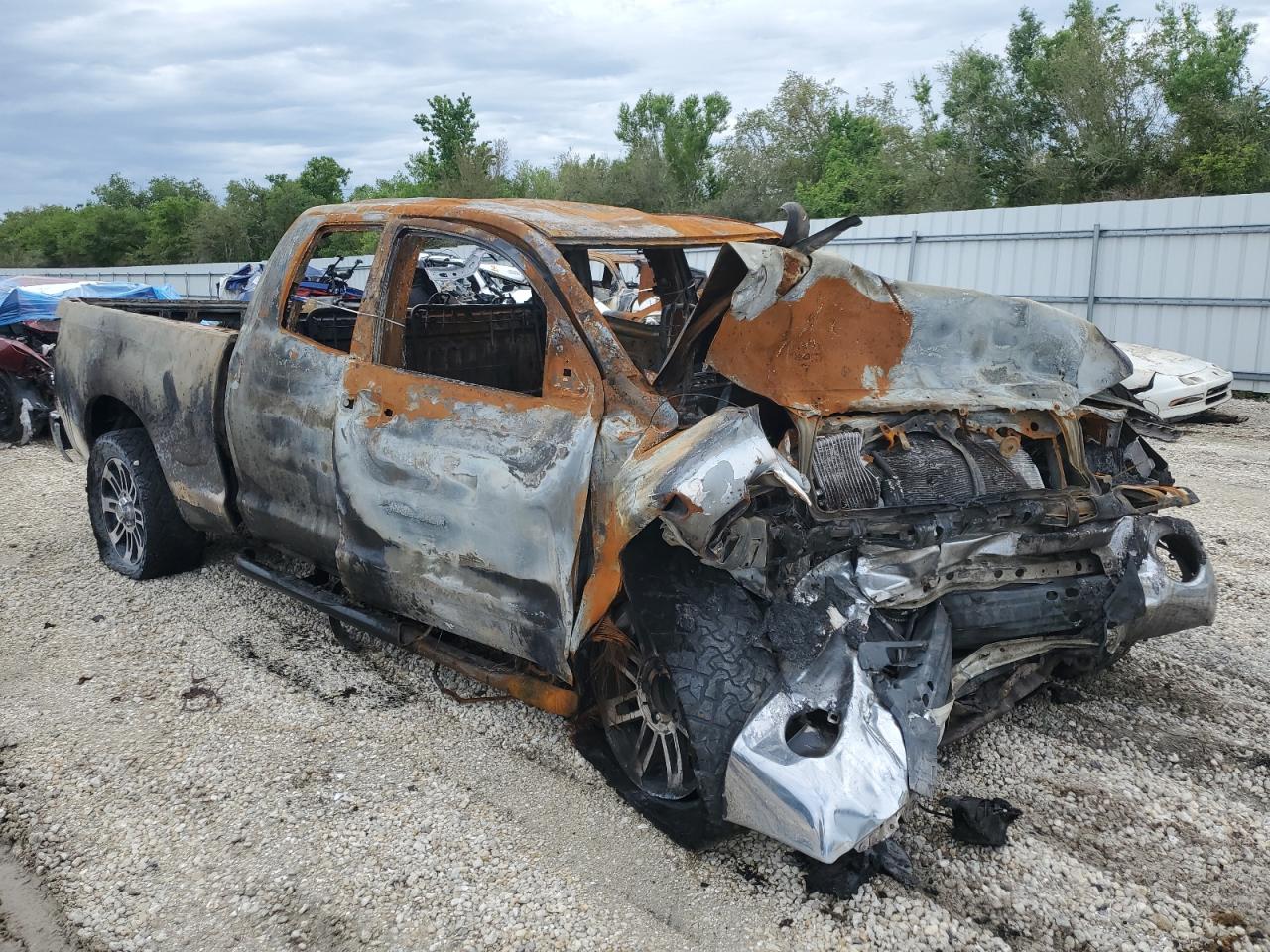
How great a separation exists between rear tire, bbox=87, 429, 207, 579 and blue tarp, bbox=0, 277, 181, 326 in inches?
176

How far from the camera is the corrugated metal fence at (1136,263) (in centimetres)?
Result: 1241

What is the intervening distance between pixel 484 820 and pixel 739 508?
1.36 m

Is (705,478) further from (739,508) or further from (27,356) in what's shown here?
(27,356)

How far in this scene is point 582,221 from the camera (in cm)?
369

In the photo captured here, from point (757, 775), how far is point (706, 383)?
4.27 feet

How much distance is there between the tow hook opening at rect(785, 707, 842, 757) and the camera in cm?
261

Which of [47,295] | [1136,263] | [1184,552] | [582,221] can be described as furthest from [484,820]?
[1136,263]

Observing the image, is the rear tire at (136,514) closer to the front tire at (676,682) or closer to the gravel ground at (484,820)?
the gravel ground at (484,820)

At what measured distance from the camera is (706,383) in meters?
3.24

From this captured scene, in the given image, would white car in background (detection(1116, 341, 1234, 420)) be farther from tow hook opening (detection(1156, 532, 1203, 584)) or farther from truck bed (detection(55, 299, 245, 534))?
truck bed (detection(55, 299, 245, 534))

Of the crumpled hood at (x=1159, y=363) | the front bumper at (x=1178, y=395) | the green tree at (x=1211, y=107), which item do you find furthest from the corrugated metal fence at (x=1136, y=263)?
the green tree at (x=1211, y=107)

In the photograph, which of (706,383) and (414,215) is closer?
(706,383)

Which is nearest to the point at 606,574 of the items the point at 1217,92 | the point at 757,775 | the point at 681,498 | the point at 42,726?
the point at 681,498

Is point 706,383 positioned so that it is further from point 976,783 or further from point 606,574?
point 976,783
